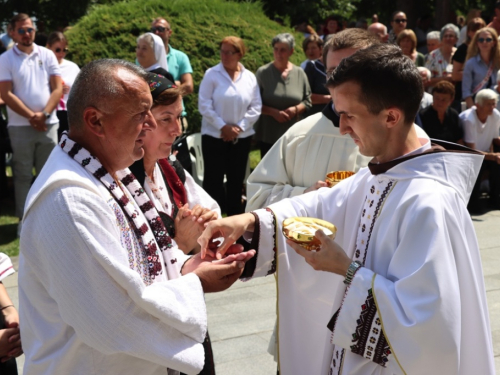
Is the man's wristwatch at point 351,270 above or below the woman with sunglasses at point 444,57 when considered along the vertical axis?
above

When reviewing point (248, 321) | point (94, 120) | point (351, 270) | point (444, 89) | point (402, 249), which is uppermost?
point (94, 120)

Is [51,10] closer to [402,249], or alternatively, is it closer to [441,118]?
[441,118]

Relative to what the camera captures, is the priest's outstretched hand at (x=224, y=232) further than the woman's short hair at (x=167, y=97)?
No

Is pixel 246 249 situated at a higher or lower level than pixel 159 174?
lower

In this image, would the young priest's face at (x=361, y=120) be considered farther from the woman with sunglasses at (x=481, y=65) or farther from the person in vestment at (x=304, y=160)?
the woman with sunglasses at (x=481, y=65)

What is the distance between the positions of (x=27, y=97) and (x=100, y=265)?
6.44m

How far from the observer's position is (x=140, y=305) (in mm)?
2338

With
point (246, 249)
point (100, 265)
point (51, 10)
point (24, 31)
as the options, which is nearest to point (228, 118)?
point (24, 31)

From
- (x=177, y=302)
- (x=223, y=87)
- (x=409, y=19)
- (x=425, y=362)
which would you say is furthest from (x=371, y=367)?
(x=409, y=19)

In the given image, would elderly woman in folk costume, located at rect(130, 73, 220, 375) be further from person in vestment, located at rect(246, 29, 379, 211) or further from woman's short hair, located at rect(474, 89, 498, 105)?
woman's short hair, located at rect(474, 89, 498, 105)

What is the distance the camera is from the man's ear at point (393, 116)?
2.72 meters

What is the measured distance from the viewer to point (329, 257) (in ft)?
8.97

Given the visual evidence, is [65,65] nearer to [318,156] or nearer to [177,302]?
[318,156]

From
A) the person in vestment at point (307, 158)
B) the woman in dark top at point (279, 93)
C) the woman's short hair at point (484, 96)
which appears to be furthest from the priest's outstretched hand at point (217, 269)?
the woman's short hair at point (484, 96)
